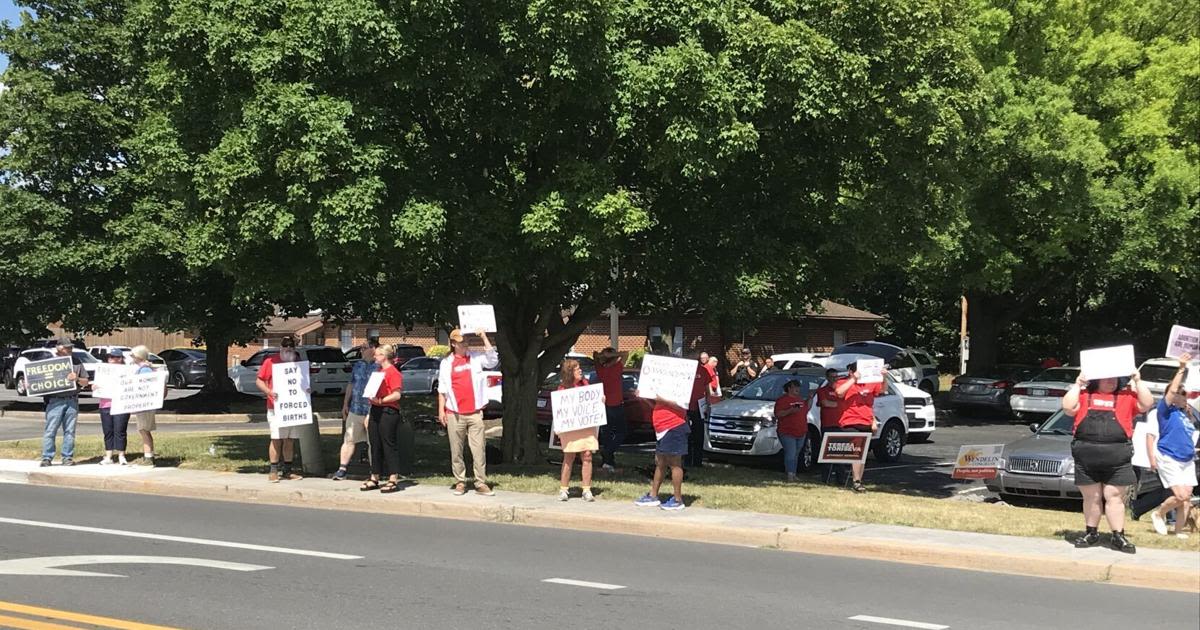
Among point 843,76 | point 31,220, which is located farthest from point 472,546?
point 31,220

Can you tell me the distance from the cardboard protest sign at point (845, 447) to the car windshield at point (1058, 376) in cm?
1541

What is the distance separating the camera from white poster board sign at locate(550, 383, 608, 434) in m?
13.3

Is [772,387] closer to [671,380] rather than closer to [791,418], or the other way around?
[791,418]

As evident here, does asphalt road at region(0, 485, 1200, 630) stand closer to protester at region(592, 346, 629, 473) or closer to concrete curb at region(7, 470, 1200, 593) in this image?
concrete curb at region(7, 470, 1200, 593)

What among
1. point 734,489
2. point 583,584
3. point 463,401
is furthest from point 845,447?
point 583,584

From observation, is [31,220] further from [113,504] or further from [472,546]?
[472,546]

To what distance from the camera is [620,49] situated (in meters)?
13.5

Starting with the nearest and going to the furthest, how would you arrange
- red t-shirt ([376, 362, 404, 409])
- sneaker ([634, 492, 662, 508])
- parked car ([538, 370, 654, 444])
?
sneaker ([634, 492, 662, 508]), red t-shirt ([376, 362, 404, 409]), parked car ([538, 370, 654, 444])

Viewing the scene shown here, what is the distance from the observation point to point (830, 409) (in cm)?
1570

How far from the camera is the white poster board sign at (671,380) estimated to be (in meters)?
12.7

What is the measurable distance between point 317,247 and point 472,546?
4.84 metres

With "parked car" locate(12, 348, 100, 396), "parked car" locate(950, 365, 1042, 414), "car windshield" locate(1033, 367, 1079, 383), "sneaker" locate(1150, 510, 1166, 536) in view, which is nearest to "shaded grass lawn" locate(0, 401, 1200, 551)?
"sneaker" locate(1150, 510, 1166, 536)

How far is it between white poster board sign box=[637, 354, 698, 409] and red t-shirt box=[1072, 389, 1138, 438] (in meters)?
4.03

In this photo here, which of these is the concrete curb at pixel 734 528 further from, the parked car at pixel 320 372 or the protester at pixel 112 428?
the parked car at pixel 320 372
